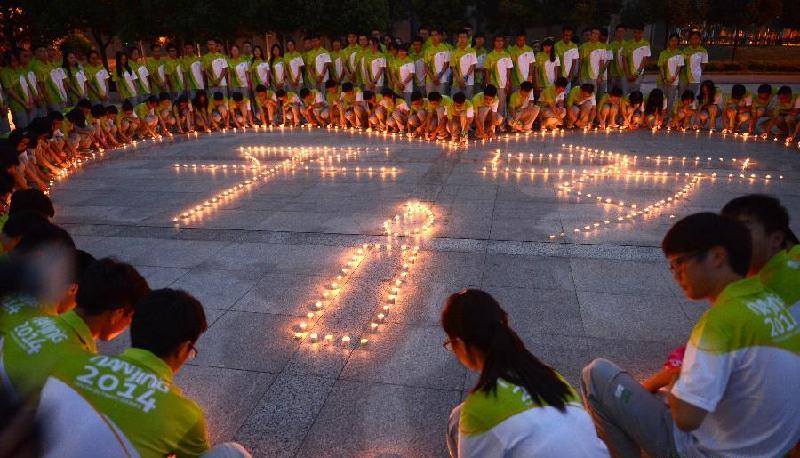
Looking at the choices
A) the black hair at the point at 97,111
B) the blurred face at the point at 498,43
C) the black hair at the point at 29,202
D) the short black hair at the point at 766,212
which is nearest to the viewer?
the short black hair at the point at 766,212

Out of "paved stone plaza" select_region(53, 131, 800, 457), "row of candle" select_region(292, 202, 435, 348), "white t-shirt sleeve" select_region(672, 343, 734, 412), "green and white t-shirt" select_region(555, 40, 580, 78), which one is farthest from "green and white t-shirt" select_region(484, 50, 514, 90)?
"white t-shirt sleeve" select_region(672, 343, 734, 412)

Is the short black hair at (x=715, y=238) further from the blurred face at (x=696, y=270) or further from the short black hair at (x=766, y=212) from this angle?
the short black hair at (x=766, y=212)

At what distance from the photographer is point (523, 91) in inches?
459

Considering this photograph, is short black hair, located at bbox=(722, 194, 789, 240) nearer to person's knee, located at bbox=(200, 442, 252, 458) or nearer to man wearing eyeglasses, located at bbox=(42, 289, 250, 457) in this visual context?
person's knee, located at bbox=(200, 442, 252, 458)

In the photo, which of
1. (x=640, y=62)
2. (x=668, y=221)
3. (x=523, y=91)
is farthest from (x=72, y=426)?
(x=640, y=62)

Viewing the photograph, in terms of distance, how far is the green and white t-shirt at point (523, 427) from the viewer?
183cm

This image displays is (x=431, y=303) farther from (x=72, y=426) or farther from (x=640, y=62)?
(x=640, y=62)

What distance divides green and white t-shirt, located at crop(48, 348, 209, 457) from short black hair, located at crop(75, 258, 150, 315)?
2.09ft

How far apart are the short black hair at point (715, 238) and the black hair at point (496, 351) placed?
0.76 meters

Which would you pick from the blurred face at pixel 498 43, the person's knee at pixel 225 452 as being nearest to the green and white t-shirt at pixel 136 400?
the person's knee at pixel 225 452

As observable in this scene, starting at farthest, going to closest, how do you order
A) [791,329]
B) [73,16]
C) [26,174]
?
[73,16], [26,174], [791,329]

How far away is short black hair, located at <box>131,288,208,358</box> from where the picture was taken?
2.25 m

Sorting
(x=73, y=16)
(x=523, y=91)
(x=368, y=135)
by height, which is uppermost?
(x=73, y=16)

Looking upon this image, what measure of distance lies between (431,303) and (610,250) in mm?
1958
